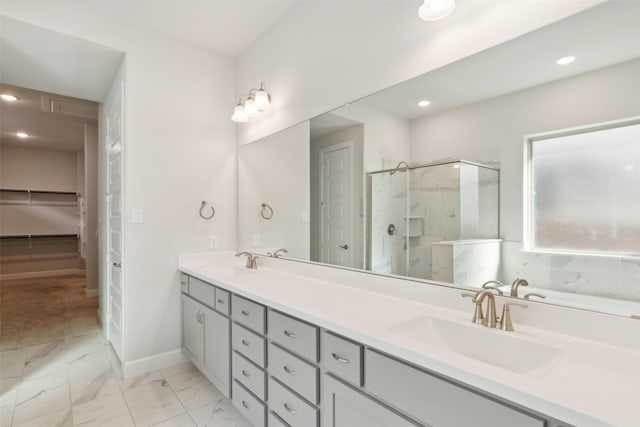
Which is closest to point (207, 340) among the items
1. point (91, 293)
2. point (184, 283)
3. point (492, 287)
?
point (184, 283)

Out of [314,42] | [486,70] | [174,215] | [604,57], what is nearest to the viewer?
[604,57]

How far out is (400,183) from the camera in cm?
167

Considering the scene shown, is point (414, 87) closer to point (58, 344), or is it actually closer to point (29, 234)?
point (58, 344)

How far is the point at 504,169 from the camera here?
4.28ft

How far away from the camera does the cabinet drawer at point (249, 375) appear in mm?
1656

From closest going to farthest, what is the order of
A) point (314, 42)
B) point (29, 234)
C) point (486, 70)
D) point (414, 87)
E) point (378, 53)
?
point (486, 70) < point (414, 87) < point (378, 53) < point (314, 42) < point (29, 234)

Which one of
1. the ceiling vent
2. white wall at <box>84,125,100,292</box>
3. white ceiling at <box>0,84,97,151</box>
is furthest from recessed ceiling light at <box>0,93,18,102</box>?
white wall at <box>84,125,100,292</box>

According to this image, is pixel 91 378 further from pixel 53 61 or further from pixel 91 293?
pixel 91 293

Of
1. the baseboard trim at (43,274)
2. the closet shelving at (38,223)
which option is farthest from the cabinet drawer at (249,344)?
the closet shelving at (38,223)

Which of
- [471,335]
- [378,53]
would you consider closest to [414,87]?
[378,53]

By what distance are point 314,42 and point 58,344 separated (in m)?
3.62

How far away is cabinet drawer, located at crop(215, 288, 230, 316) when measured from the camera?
1974 mm

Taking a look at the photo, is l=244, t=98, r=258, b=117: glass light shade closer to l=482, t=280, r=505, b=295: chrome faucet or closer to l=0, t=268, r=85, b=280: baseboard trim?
l=482, t=280, r=505, b=295: chrome faucet

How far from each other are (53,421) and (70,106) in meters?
3.45
